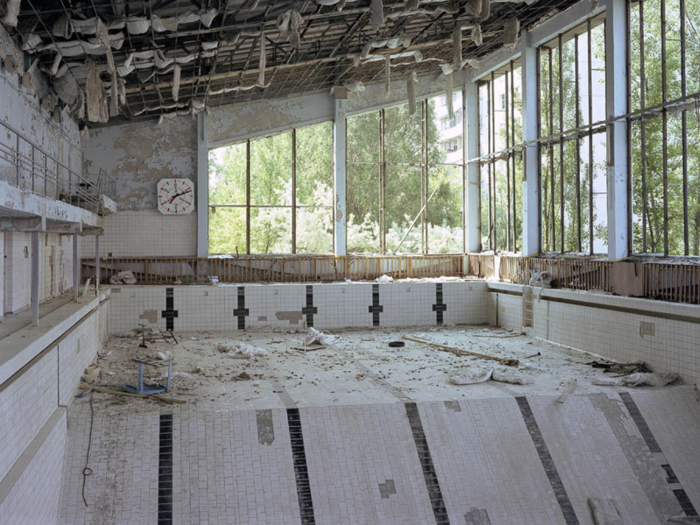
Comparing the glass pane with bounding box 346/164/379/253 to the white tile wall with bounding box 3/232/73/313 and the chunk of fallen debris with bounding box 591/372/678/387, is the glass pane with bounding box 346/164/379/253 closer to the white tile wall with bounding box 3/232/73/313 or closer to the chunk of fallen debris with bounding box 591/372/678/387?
the white tile wall with bounding box 3/232/73/313

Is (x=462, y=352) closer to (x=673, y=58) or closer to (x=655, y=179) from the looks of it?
(x=655, y=179)

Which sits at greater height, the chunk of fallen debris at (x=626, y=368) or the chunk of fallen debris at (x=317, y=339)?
the chunk of fallen debris at (x=317, y=339)

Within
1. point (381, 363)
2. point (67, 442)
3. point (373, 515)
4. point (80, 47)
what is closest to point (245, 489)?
point (373, 515)

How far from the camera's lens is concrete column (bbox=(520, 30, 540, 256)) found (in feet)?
41.9

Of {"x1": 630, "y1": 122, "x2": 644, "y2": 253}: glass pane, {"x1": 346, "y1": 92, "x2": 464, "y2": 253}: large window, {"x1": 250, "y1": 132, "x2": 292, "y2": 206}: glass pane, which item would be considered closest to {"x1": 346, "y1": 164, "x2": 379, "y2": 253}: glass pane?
{"x1": 346, "y1": 92, "x2": 464, "y2": 253}: large window

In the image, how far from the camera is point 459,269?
1560 centimetres

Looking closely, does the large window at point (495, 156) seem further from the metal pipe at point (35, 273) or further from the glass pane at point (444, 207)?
the metal pipe at point (35, 273)

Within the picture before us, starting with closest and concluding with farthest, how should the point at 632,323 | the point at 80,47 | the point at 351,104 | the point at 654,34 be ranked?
the point at 80,47, the point at 632,323, the point at 654,34, the point at 351,104

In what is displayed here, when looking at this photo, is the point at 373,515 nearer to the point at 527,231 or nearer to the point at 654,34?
the point at 527,231

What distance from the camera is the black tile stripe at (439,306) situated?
13453mm

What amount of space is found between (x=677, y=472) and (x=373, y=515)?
3.36 meters

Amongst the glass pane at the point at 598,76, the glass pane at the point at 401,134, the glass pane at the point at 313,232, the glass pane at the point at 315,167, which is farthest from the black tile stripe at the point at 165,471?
the glass pane at the point at 401,134

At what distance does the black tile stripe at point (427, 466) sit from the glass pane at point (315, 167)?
16903 mm

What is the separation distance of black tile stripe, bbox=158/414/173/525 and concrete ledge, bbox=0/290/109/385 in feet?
4.73
